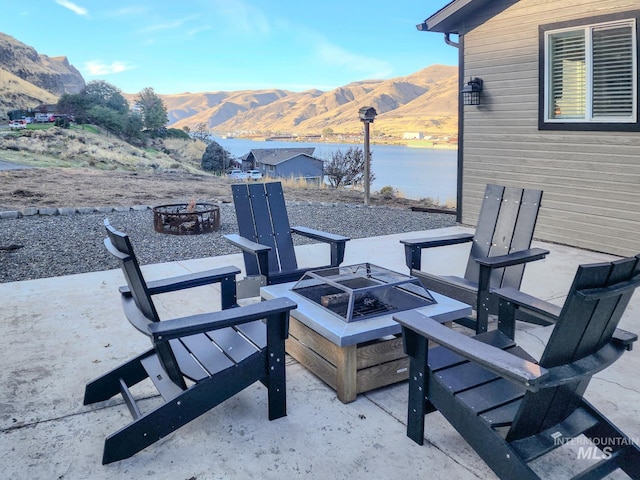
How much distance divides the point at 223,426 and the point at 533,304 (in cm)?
139

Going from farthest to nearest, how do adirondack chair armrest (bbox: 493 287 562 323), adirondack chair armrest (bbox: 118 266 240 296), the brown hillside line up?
1. the brown hillside
2. adirondack chair armrest (bbox: 118 266 240 296)
3. adirondack chair armrest (bbox: 493 287 562 323)

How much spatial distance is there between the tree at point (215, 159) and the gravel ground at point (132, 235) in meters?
21.0

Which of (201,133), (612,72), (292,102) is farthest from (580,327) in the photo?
(292,102)

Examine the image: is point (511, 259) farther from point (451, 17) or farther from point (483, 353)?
point (451, 17)

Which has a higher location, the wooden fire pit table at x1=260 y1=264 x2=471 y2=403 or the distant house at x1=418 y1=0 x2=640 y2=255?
the distant house at x1=418 y1=0 x2=640 y2=255

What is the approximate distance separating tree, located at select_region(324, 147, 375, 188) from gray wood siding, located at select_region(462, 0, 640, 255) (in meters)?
7.83

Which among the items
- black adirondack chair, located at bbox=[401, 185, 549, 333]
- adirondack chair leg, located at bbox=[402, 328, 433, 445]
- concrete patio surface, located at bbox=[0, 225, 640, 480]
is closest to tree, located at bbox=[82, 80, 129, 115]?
concrete patio surface, located at bbox=[0, 225, 640, 480]

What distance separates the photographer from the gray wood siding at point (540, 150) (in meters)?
5.28

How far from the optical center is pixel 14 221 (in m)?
7.19

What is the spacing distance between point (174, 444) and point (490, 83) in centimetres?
593

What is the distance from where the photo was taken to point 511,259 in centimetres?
288

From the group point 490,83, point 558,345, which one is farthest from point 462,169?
point 558,345

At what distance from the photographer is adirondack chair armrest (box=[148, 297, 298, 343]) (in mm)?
1812

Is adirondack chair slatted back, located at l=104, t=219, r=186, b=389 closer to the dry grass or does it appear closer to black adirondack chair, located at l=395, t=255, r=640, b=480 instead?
black adirondack chair, located at l=395, t=255, r=640, b=480
